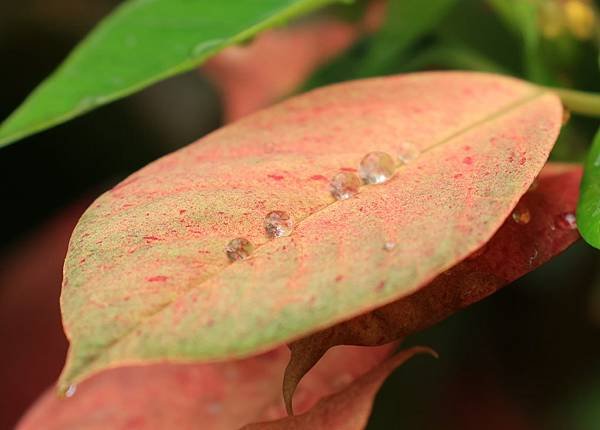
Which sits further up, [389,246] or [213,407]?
[389,246]

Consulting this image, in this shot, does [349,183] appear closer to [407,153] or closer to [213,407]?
[407,153]

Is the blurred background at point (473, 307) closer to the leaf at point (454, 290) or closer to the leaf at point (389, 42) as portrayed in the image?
the leaf at point (389, 42)

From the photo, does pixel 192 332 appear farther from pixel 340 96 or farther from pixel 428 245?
pixel 340 96

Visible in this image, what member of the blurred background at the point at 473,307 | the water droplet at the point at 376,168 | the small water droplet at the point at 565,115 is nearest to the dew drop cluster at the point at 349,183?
the water droplet at the point at 376,168

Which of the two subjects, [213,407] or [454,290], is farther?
[213,407]

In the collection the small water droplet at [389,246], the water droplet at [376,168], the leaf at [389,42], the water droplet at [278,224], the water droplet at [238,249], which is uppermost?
the water droplet at [238,249]

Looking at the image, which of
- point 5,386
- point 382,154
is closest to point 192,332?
point 382,154

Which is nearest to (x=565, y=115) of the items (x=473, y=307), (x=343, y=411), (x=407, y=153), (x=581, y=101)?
(x=581, y=101)
